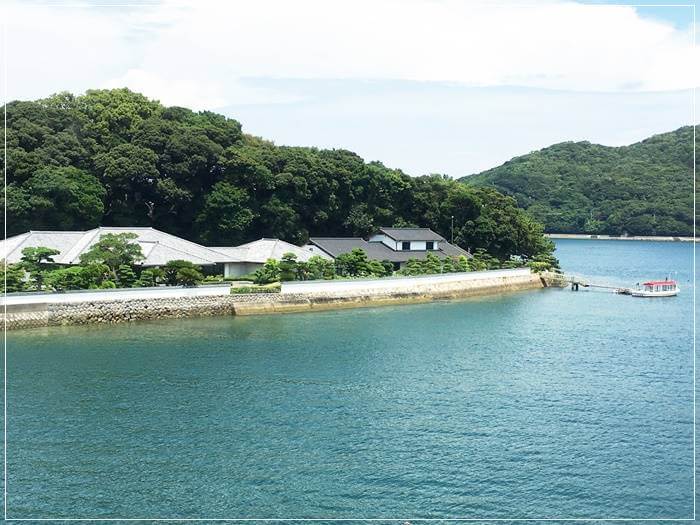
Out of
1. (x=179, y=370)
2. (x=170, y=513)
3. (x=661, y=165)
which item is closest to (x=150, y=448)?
(x=170, y=513)

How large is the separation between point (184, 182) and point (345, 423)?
1444 inches

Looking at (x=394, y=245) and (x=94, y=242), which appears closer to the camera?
(x=94, y=242)

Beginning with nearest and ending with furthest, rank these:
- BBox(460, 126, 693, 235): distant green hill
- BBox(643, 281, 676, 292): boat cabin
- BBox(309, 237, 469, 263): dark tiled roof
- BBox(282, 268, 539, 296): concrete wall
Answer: BBox(282, 268, 539, 296): concrete wall < BBox(643, 281, 676, 292): boat cabin < BBox(309, 237, 469, 263): dark tiled roof < BBox(460, 126, 693, 235): distant green hill

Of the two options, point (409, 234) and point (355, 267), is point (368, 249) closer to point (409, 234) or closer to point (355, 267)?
point (409, 234)

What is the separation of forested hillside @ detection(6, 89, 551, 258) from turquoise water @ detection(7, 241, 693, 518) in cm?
1845

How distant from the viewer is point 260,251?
47.0m

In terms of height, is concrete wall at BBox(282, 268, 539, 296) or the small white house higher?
the small white house

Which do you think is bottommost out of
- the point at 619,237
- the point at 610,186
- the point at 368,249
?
the point at 368,249

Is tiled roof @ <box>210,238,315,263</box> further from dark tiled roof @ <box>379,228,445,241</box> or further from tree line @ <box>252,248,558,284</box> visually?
dark tiled roof @ <box>379,228,445,241</box>

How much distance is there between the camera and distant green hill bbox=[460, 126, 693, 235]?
5246 inches

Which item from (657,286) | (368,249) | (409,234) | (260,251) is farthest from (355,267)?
(657,286)

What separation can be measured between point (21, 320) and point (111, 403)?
45.3 feet

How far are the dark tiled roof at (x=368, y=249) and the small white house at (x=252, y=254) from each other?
3589 millimetres

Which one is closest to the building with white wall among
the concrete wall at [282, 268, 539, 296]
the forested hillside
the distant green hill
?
the forested hillside
